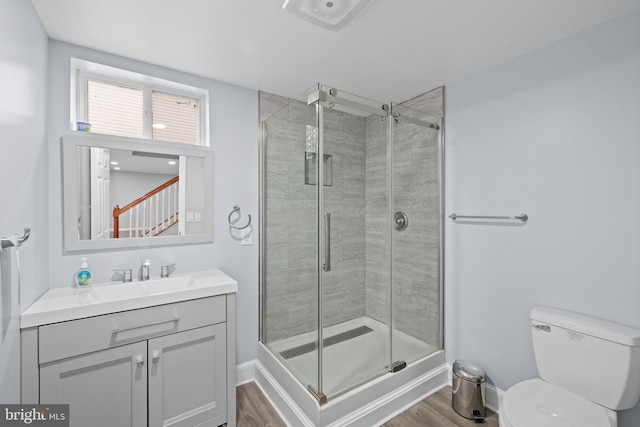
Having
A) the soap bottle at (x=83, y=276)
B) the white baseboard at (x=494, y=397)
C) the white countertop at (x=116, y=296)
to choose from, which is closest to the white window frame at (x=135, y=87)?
the soap bottle at (x=83, y=276)

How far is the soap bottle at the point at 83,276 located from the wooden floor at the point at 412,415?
1306 millimetres

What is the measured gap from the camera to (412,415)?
1897 millimetres

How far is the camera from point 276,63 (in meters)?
1.90

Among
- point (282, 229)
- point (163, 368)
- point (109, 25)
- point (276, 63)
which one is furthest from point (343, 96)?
point (163, 368)

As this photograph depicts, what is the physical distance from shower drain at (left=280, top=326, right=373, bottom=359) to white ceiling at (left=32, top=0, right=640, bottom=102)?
74.0 inches

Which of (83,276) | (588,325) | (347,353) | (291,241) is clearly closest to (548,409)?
(588,325)

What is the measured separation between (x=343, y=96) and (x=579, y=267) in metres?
1.71

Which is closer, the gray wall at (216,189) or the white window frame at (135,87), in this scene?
the gray wall at (216,189)

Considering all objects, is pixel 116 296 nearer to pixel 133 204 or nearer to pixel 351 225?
pixel 133 204

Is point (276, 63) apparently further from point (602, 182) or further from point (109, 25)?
point (602, 182)

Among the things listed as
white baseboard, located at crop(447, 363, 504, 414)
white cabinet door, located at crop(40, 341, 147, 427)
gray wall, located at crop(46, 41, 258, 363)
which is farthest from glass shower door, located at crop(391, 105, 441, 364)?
white cabinet door, located at crop(40, 341, 147, 427)

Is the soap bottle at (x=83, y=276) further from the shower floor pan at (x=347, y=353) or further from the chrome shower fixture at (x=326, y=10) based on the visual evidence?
the chrome shower fixture at (x=326, y=10)

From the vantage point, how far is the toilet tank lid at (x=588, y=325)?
1.33m

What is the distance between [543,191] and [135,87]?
2.84m
